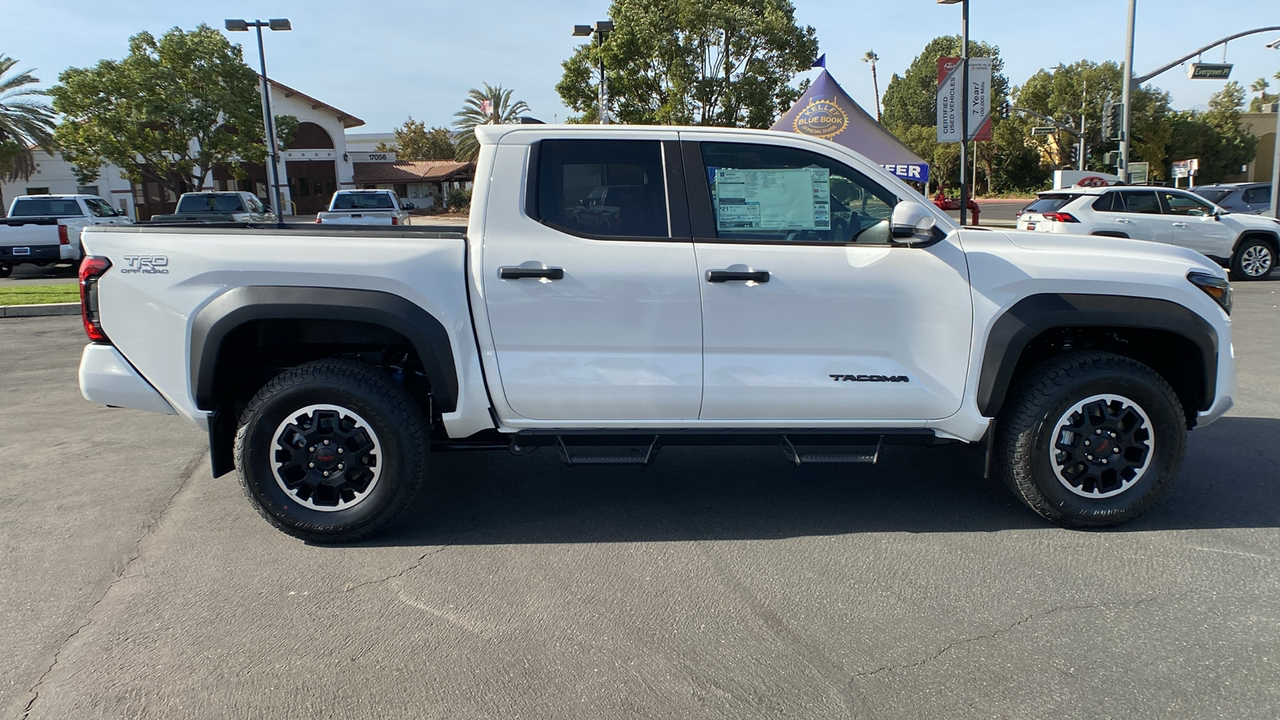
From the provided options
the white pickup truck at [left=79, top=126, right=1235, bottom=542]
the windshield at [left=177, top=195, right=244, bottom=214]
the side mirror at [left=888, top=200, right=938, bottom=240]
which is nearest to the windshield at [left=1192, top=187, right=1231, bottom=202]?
the white pickup truck at [left=79, top=126, right=1235, bottom=542]

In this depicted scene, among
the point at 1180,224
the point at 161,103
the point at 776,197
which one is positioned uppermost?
the point at 161,103

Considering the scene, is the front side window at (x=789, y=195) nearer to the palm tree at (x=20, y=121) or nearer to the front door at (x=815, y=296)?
the front door at (x=815, y=296)

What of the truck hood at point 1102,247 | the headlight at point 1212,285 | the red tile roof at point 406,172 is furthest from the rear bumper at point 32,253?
the red tile roof at point 406,172

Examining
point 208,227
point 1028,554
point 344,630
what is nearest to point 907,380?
point 1028,554

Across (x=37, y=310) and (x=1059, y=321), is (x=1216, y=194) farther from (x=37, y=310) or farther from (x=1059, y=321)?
(x=37, y=310)

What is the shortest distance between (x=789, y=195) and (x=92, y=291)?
3268mm

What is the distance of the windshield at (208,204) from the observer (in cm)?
2033

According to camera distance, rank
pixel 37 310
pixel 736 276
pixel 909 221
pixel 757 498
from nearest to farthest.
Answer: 1. pixel 909 221
2. pixel 736 276
3. pixel 757 498
4. pixel 37 310

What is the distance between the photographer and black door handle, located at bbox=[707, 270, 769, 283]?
3986mm

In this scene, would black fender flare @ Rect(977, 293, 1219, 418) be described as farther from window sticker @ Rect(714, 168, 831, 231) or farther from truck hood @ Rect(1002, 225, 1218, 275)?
window sticker @ Rect(714, 168, 831, 231)

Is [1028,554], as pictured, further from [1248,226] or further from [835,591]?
[1248,226]

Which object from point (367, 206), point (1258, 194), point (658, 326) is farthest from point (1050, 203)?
point (367, 206)

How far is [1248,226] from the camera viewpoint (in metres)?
14.8

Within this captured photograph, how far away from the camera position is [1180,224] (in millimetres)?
14922
